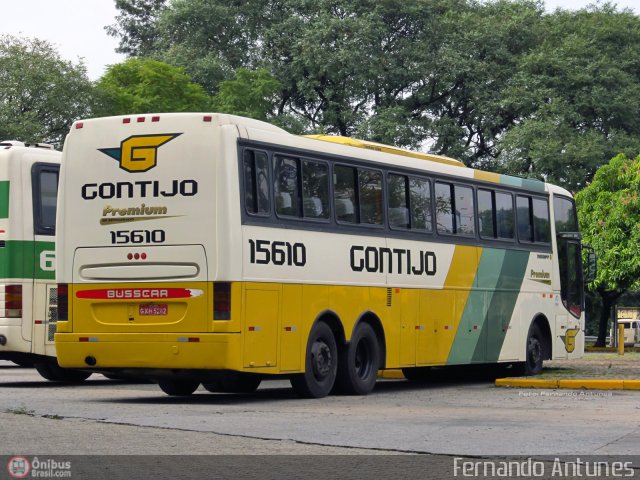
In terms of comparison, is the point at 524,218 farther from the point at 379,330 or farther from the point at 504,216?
the point at 379,330

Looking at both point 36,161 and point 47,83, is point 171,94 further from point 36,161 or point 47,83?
point 36,161

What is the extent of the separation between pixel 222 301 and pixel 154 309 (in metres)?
0.92

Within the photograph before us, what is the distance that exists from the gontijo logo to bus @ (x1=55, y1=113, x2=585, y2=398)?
2 cm

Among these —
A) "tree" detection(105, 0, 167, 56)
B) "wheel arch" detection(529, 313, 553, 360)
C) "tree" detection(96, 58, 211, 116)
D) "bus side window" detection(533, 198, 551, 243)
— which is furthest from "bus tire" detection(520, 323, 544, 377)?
"tree" detection(105, 0, 167, 56)

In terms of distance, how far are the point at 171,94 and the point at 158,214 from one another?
3709 centimetres

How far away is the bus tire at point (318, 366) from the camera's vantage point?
17.8 metres

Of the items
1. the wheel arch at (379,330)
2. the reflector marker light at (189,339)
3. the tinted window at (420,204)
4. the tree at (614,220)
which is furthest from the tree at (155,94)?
the reflector marker light at (189,339)

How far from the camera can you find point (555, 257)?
83.8 ft

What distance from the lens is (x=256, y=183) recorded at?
56.0 feet

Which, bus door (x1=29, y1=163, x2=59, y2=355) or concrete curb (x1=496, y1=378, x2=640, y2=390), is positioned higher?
bus door (x1=29, y1=163, x2=59, y2=355)

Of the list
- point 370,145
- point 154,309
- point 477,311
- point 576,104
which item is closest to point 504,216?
point 477,311

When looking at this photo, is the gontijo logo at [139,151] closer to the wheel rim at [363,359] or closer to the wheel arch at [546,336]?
the wheel rim at [363,359]

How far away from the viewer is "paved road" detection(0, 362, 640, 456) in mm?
11562

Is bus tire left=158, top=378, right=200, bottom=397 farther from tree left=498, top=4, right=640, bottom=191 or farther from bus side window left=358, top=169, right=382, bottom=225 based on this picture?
tree left=498, top=4, right=640, bottom=191
